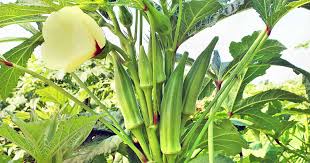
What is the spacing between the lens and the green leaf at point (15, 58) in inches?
30.3

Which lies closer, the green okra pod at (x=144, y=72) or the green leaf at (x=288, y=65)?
the green okra pod at (x=144, y=72)

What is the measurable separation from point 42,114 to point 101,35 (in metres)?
0.89

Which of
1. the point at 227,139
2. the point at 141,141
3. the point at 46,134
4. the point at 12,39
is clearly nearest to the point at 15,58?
the point at 12,39

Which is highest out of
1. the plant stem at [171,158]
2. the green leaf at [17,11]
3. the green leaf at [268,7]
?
the green leaf at [17,11]

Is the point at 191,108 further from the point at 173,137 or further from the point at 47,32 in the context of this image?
the point at 47,32

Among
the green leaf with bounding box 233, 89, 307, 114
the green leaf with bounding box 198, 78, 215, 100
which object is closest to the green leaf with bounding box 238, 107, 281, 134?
the green leaf with bounding box 233, 89, 307, 114

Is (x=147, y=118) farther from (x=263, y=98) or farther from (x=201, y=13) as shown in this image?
(x=263, y=98)

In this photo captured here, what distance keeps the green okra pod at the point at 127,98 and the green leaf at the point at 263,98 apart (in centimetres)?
27

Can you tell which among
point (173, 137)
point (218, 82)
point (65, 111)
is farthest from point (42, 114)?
point (173, 137)

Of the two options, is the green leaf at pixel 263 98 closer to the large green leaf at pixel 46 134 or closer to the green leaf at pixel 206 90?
the green leaf at pixel 206 90

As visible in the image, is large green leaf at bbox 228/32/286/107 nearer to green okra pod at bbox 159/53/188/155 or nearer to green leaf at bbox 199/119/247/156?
green leaf at bbox 199/119/247/156

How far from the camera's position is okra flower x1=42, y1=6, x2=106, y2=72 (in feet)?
1.92

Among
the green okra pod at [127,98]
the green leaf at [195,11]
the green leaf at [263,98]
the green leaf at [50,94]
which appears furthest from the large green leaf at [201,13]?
the green leaf at [50,94]

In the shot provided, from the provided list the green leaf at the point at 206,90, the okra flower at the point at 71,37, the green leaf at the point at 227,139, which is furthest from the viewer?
the green leaf at the point at 206,90
